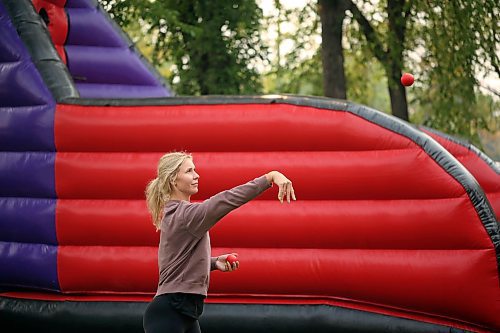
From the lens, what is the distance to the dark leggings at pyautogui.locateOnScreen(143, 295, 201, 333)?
2990 mm

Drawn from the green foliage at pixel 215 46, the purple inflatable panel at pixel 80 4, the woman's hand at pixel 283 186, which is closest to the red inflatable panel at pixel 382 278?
the woman's hand at pixel 283 186

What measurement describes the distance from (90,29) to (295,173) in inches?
100

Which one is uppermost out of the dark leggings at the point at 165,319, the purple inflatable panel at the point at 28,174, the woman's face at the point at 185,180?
the woman's face at the point at 185,180

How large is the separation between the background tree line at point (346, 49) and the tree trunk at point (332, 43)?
0.5 inches

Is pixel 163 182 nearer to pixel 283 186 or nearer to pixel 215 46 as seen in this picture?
pixel 283 186

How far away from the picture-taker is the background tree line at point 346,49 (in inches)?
387

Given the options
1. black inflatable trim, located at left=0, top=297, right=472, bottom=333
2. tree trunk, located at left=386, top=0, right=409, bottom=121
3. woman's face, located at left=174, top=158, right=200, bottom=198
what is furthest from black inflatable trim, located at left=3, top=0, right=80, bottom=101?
tree trunk, located at left=386, top=0, right=409, bottom=121

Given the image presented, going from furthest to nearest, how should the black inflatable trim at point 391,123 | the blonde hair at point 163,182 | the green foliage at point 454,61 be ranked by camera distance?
the green foliage at point 454,61 < the black inflatable trim at point 391,123 < the blonde hair at point 163,182

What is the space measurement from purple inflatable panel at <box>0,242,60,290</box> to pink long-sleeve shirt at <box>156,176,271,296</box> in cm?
185

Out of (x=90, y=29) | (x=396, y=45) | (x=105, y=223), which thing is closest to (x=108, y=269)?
(x=105, y=223)

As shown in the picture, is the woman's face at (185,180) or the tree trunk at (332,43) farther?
the tree trunk at (332,43)

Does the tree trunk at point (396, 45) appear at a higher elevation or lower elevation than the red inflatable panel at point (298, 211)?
higher

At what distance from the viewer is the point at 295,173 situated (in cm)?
448

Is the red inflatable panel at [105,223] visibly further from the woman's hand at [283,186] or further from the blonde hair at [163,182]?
the woman's hand at [283,186]
